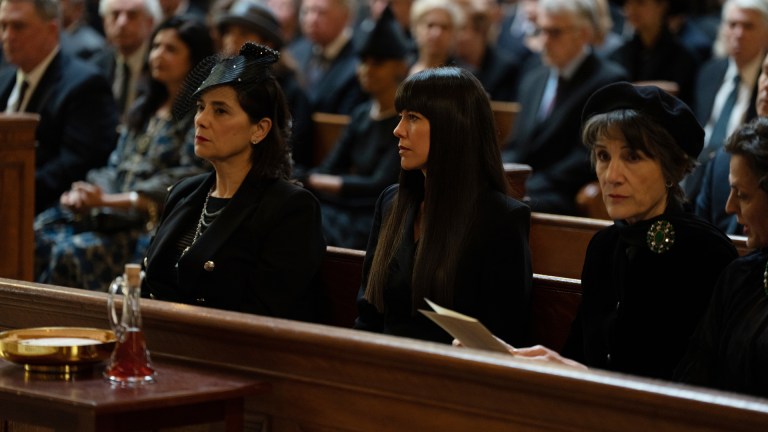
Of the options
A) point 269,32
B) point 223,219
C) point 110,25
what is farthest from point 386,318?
point 110,25

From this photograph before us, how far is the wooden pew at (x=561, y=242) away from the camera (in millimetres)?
4277

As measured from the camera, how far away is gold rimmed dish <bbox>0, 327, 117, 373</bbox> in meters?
2.60

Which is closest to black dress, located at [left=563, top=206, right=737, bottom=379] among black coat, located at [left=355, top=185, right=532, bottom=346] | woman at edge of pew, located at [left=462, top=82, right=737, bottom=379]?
woman at edge of pew, located at [left=462, top=82, right=737, bottom=379]

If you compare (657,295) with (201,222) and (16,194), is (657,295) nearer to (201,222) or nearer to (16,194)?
(201,222)

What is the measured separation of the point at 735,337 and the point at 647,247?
39 centimetres

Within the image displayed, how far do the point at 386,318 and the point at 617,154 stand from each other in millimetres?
783

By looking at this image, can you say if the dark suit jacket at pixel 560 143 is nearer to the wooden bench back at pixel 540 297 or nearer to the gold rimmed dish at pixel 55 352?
the wooden bench back at pixel 540 297

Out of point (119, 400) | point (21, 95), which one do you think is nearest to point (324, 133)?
point (21, 95)

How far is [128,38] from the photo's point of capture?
720 cm

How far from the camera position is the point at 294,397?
267cm

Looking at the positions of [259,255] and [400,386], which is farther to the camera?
[259,255]

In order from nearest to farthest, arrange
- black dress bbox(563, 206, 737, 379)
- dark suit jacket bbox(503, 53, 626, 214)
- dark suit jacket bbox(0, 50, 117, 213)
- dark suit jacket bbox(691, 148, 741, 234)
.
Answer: black dress bbox(563, 206, 737, 379), dark suit jacket bbox(691, 148, 741, 234), dark suit jacket bbox(0, 50, 117, 213), dark suit jacket bbox(503, 53, 626, 214)

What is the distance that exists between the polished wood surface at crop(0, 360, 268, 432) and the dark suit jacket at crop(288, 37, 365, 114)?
4821mm

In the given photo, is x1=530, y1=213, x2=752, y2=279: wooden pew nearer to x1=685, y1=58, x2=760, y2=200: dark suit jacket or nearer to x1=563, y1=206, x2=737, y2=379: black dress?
x1=563, y1=206, x2=737, y2=379: black dress
